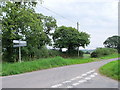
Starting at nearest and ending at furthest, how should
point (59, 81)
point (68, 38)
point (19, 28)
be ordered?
1. point (59, 81)
2. point (19, 28)
3. point (68, 38)

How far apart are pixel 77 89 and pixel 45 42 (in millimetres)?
19037

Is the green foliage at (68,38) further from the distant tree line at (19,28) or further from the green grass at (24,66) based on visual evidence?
the green grass at (24,66)

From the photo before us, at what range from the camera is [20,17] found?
14.7 metres

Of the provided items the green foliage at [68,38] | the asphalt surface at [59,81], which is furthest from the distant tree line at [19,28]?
the asphalt surface at [59,81]

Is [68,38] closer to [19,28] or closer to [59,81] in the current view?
[19,28]

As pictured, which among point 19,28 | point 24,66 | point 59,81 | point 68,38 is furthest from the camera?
point 68,38

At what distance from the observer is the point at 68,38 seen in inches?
966

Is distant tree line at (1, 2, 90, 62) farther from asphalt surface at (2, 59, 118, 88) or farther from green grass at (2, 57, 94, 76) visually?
asphalt surface at (2, 59, 118, 88)

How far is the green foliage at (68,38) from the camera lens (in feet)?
80.4

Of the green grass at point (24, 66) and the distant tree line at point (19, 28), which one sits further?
the distant tree line at point (19, 28)

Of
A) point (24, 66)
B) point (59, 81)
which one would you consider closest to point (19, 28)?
point (24, 66)

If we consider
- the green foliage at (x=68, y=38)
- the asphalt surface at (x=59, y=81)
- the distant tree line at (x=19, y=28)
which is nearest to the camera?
the asphalt surface at (x=59, y=81)

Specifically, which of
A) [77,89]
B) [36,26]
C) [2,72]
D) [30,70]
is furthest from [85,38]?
[77,89]

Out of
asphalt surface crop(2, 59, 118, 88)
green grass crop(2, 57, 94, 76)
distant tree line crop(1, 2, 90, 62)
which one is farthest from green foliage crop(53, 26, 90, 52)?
asphalt surface crop(2, 59, 118, 88)
